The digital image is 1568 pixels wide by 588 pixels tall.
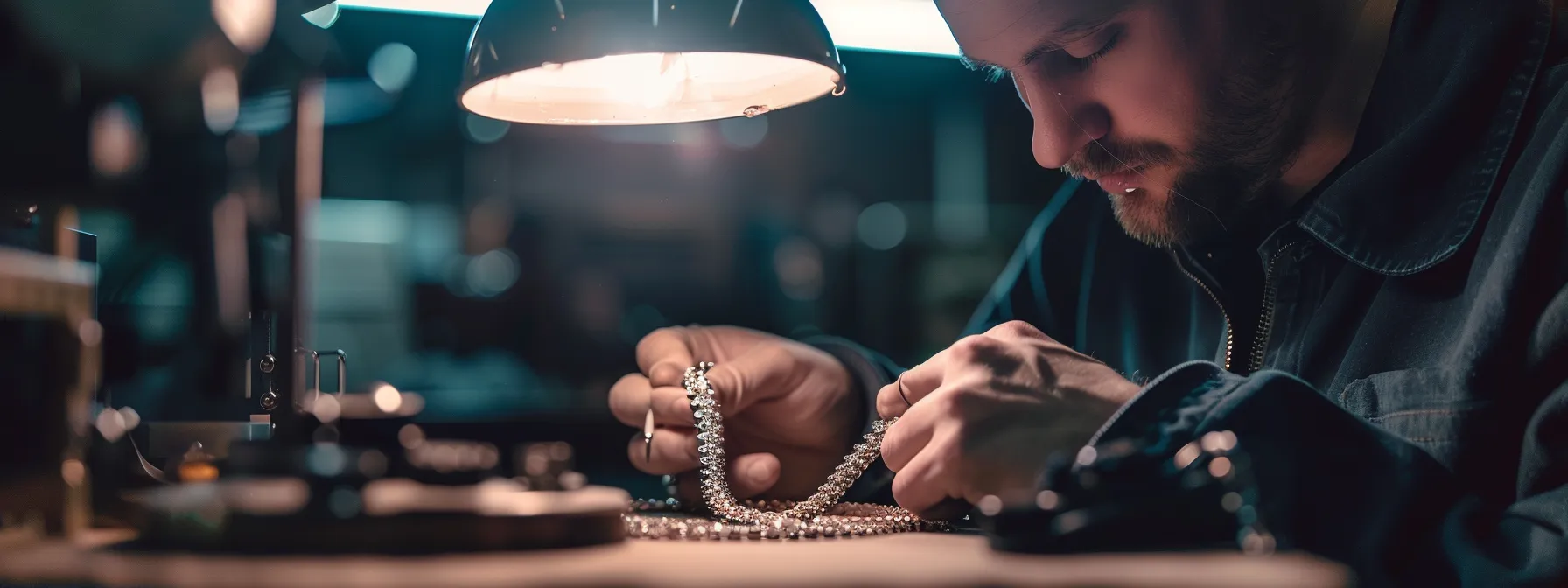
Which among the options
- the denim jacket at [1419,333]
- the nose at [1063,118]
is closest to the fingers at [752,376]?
the denim jacket at [1419,333]

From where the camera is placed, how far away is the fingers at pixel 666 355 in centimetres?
97

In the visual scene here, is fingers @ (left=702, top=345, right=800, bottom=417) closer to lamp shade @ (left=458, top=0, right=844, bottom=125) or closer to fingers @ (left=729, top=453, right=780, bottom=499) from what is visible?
fingers @ (left=729, top=453, right=780, bottom=499)

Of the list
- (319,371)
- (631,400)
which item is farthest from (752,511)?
(319,371)

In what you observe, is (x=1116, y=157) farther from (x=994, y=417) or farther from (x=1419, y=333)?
(x=994, y=417)

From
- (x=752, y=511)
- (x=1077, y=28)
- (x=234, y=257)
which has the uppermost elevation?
(x=1077, y=28)

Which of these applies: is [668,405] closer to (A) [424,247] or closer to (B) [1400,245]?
(B) [1400,245]

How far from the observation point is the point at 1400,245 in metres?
0.87

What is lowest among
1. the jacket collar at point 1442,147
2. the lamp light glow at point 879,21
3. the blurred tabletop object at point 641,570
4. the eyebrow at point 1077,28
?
the blurred tabletop object at point 641,570

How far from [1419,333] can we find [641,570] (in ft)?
2.35

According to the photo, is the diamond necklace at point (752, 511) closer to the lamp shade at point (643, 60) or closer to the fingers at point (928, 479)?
the fingers at point (928, 479)

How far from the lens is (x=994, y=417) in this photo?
27.2 inches

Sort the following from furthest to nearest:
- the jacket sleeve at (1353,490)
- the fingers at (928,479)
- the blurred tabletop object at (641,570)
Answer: the fingers at (928,479) < the jacket sleeve at (1353,490) < the blurred tabletop object at (641,570)

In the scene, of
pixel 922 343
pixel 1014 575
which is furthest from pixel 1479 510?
pixel 922 343

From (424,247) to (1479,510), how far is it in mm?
2631
